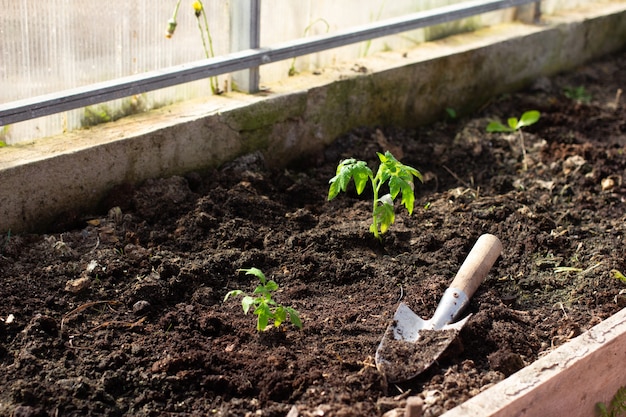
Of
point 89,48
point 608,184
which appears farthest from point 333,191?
point 608,184

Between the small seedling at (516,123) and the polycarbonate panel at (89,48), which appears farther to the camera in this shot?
the small seedling at (516,123)

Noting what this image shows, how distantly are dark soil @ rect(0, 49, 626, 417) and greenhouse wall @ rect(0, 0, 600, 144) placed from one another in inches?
17.4

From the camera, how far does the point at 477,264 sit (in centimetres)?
353

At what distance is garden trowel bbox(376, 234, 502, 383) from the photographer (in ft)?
10.2

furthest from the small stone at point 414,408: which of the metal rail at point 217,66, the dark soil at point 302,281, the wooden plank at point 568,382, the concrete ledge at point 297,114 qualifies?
the metal rail at point 217,66

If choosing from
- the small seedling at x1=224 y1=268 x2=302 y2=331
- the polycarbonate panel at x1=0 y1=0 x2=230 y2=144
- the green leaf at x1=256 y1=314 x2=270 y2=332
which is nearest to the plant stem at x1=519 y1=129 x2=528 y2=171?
the polycarbonate panel at x1=0 y1=0 x2=230 y2=144

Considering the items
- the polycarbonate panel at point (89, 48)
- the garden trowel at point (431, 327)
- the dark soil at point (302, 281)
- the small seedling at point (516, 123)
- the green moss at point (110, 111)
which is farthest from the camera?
the small seedling at point (516, 123)

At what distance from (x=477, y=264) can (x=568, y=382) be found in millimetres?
625

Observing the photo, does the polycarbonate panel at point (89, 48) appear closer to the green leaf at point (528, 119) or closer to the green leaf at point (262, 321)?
the green leaf at point (262, 321)

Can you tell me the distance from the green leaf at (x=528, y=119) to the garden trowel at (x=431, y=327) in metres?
1.46

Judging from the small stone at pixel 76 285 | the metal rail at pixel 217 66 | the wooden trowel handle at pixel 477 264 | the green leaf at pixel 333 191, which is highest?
the metal rail at pixel 217 66

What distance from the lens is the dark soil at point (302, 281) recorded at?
3.01m

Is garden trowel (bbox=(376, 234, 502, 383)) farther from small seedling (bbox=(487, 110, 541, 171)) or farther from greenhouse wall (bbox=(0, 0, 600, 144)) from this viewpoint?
greenhouse wall (bbox=(0, 0, 600, 144))

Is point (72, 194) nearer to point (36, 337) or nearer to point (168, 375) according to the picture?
point (36, 337)
